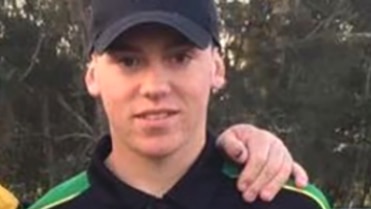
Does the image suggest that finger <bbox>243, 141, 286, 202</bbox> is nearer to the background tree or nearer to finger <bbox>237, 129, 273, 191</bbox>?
finger <bbox>237, 129, 273, 191</bbox>

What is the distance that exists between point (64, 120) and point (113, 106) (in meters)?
18.5

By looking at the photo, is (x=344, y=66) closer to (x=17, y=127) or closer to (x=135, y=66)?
(x=17, y=127)

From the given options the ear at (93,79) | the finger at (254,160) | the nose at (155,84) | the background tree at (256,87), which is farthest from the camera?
the background tree at (256,87)

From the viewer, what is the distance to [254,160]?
2.43m

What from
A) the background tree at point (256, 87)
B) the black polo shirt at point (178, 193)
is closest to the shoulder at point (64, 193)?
the black polo shirt at point (178, 193)

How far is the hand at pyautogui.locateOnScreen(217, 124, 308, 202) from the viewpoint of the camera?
237 centimetres

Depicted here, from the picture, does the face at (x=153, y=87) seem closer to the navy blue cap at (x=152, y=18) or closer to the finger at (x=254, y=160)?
the navy blue cap at (x=152, y=18)

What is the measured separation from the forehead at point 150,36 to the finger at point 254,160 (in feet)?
1.22

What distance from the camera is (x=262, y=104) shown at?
2078 centimetres

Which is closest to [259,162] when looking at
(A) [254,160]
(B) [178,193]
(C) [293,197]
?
(A) [254,160]

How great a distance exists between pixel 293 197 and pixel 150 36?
1.66 ft

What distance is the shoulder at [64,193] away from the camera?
7.65 ft

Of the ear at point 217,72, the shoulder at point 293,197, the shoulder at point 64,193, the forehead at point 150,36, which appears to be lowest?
the shoulder at point 293,197

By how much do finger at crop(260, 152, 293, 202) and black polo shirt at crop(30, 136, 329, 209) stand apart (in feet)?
0.05
